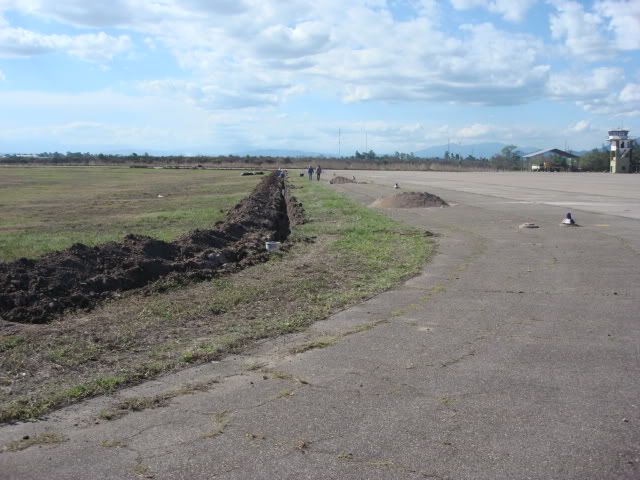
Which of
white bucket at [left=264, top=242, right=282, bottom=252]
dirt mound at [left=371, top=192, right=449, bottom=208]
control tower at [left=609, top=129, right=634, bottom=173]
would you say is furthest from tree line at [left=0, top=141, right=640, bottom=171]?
white bucket at [left=264, top=242, right=282, bottom=252]

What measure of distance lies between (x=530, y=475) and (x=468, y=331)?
3.62 metres

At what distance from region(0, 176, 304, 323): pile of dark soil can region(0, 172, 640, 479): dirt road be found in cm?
345

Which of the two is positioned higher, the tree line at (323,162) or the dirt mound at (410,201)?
the tree line at (323,162)

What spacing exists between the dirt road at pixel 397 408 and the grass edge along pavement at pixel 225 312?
Result: 331 mm

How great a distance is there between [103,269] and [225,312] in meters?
3.10

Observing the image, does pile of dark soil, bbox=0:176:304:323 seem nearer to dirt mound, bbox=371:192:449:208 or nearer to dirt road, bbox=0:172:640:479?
dirt road, bbox=0:172:640:479

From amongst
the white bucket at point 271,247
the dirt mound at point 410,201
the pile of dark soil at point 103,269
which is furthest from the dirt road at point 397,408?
the dirt mound at point 410,201

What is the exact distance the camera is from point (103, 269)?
1070 cm

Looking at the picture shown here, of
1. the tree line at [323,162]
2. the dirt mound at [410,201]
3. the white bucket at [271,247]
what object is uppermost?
the tree line at [323,162]

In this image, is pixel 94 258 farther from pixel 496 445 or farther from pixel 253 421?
pixel 496 445

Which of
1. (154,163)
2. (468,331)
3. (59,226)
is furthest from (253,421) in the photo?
(154,163)

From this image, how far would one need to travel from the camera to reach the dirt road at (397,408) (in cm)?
422

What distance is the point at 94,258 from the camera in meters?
11.1

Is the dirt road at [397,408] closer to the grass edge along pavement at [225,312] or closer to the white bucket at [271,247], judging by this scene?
the grass edge along pavement at [225,312]
